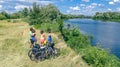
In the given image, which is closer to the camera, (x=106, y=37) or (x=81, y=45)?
(x=81, y=45)

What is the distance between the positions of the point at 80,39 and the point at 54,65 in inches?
1071

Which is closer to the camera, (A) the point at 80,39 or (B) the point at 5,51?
(B) the point at 5,51

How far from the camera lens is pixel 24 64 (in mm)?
18141

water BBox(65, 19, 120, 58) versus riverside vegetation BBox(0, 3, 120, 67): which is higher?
riverside vegetation BBox(0, 3, 120, 67)

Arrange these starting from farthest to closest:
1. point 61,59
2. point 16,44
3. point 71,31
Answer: point 71,31 → point 16,44 → point 61,59

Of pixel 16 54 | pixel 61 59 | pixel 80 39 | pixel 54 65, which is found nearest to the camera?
pixel 54 65

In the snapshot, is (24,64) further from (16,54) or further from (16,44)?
(16,44)

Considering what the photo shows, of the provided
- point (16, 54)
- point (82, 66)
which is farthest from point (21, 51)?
point (82, 66)

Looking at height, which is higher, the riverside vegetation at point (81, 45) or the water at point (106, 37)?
the riverside vegetation at point (81, 45)

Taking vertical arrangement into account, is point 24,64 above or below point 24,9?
above

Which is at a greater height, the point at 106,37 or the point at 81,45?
the point at 81,45

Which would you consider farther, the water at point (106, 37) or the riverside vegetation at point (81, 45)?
the water at point (106, 37)

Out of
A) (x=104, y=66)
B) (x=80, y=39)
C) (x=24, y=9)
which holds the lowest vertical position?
(x=24, y=9)

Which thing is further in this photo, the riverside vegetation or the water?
the water
